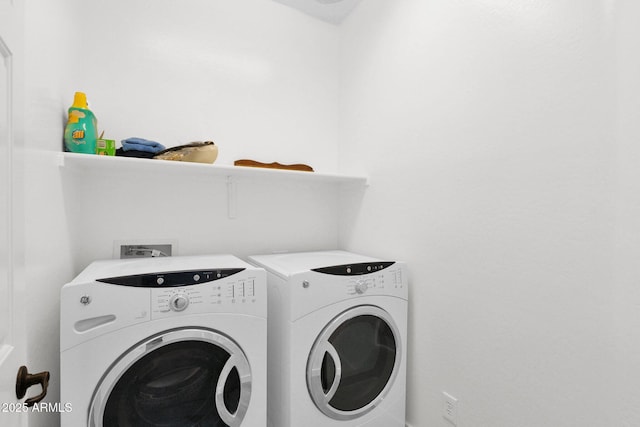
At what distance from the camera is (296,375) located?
1298mm

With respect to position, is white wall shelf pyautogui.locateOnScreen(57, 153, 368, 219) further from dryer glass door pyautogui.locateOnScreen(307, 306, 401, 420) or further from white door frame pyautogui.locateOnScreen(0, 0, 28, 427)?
dryer glass door pyautogui.locateOnScreen(307, 306, 401, 420)

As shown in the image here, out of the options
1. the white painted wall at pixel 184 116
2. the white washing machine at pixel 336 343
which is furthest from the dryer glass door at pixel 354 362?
the white painted wall at pixel 184 116

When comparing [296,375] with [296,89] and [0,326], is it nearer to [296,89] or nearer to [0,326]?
[0,326]

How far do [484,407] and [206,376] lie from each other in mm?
1115

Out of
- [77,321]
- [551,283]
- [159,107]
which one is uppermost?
[159,107]

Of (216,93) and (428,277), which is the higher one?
(216,93)

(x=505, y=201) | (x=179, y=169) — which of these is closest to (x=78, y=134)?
(x=179, y=169)

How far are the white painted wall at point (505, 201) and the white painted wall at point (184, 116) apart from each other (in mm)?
558

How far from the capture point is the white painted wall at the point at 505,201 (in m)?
0.96

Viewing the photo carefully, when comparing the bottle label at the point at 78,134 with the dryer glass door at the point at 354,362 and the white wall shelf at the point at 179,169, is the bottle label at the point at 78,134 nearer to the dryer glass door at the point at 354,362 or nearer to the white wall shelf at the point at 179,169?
the white wall shelf at the point at 179,169

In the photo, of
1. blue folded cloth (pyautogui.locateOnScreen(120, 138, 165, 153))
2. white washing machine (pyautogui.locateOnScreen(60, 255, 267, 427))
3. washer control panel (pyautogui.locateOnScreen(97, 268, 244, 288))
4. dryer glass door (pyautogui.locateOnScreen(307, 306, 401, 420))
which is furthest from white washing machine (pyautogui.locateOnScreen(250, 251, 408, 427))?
blue folded cloth (pyautogui.locateOnScreen(120, 138, 165, 153))

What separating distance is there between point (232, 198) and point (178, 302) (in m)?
0.89

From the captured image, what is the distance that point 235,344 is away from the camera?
3.99 feet

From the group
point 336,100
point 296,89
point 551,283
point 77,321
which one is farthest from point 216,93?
point 551,283
